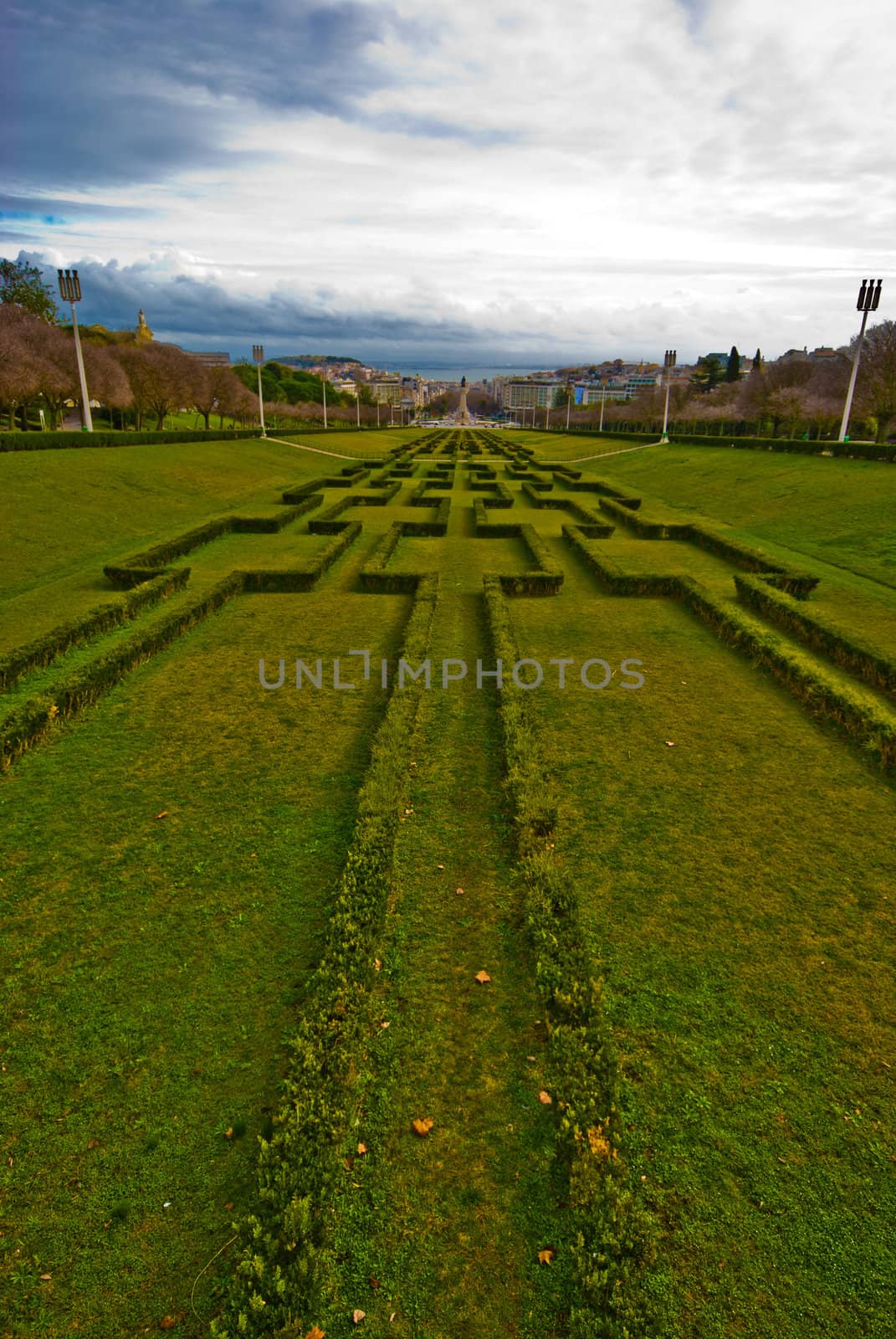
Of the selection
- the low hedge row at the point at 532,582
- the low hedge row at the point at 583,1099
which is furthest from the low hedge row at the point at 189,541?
the low hedge row at the point at 583,1099

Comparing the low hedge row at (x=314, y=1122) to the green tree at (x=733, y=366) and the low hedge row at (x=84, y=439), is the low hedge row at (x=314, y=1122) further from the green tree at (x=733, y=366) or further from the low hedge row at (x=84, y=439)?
the green tree at (x=733, y=366)

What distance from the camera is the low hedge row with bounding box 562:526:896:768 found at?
28.7 ft

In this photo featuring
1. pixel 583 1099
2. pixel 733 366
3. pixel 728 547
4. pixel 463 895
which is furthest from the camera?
pixel 733 366

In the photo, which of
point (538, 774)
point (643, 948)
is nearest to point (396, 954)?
point (643, 948)

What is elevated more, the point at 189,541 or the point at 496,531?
the point at 496,531

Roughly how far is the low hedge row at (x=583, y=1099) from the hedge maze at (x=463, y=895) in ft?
0.05

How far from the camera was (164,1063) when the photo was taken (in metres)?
4.36

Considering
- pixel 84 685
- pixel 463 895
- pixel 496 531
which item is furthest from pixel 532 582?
pixel 463 895

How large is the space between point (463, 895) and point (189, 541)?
15.8 metres

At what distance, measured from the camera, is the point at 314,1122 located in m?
3.75

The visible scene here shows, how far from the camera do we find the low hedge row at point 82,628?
10.2m

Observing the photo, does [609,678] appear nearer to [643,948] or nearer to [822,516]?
[643,948]

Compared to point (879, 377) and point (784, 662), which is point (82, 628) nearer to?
point (784, 662)

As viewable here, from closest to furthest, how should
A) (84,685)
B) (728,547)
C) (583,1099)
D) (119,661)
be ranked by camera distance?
(583,1099) → (84,685) → (119,661) → (728,547)
